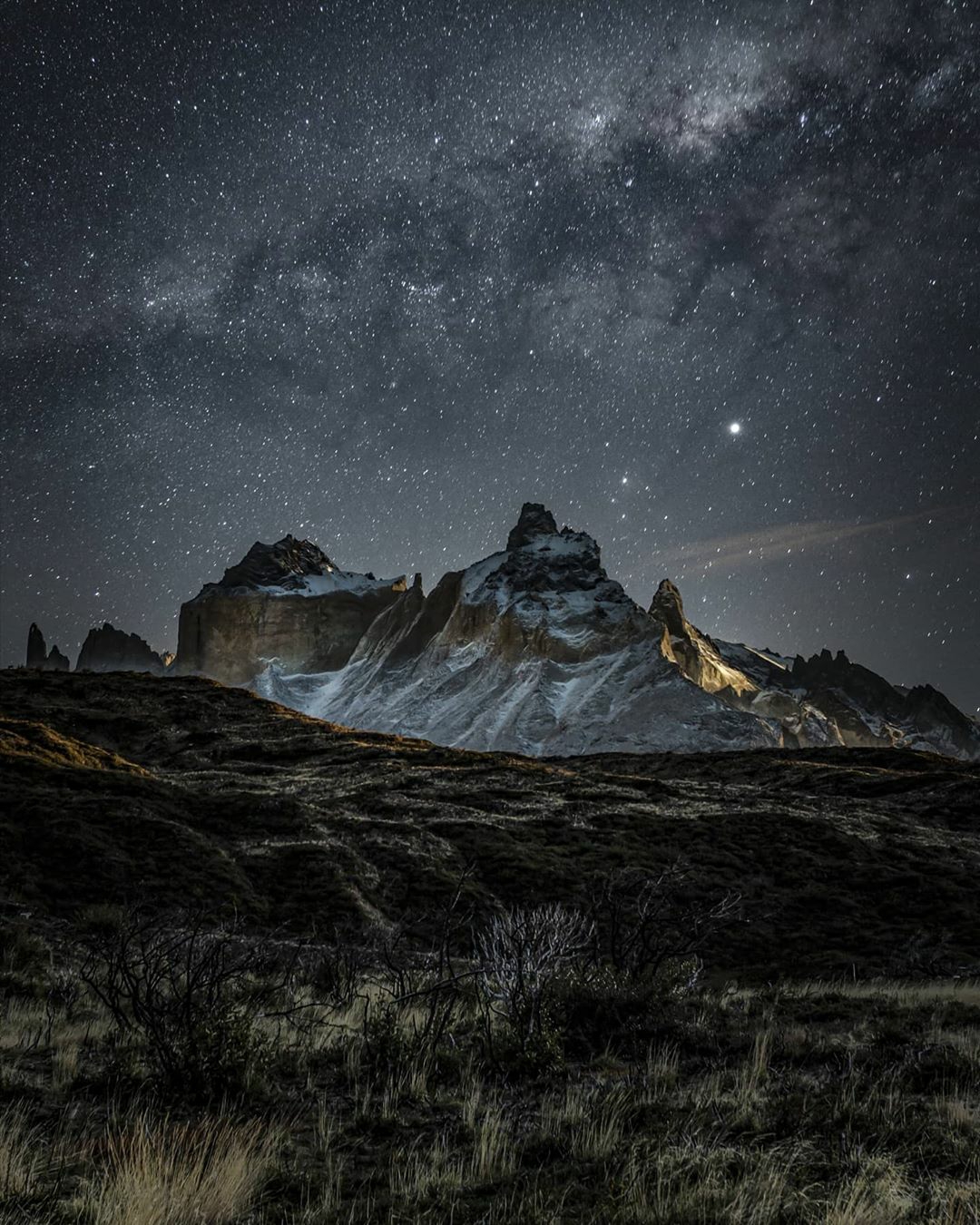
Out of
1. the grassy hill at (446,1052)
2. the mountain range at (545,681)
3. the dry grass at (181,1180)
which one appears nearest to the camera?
the dry grass at (181,1180)

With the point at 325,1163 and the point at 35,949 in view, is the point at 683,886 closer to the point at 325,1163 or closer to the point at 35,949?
the point at 35,949

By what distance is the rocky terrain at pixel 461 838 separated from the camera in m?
21.1

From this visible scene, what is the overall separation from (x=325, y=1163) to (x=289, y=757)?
49719 millimetres

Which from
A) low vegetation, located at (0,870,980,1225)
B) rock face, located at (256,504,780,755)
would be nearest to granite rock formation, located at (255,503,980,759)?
rock face, located at (256,504,780,755)

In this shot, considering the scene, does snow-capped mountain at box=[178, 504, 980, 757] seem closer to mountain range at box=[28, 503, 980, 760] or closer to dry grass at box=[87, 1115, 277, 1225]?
mountain range at box=[28, 503, 980, 760]

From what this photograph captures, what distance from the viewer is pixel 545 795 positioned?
4097 centimetres

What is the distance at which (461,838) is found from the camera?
3069 cm

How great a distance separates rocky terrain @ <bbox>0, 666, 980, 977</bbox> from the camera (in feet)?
69.2

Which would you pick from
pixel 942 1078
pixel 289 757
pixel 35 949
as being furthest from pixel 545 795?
pixel 942 1078

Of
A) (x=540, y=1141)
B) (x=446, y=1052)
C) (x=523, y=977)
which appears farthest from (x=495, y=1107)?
(x=523, y=977)

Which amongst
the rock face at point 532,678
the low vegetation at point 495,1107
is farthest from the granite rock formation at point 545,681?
the low vegetation at point 495,1107

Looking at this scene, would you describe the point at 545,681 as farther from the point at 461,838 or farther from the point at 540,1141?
the point at 540,1141

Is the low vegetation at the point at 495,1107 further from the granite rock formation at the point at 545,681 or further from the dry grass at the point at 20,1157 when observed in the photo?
the granite rock formation at the point at 545,681

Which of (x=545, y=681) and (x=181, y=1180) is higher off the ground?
(x=545, y=681)
